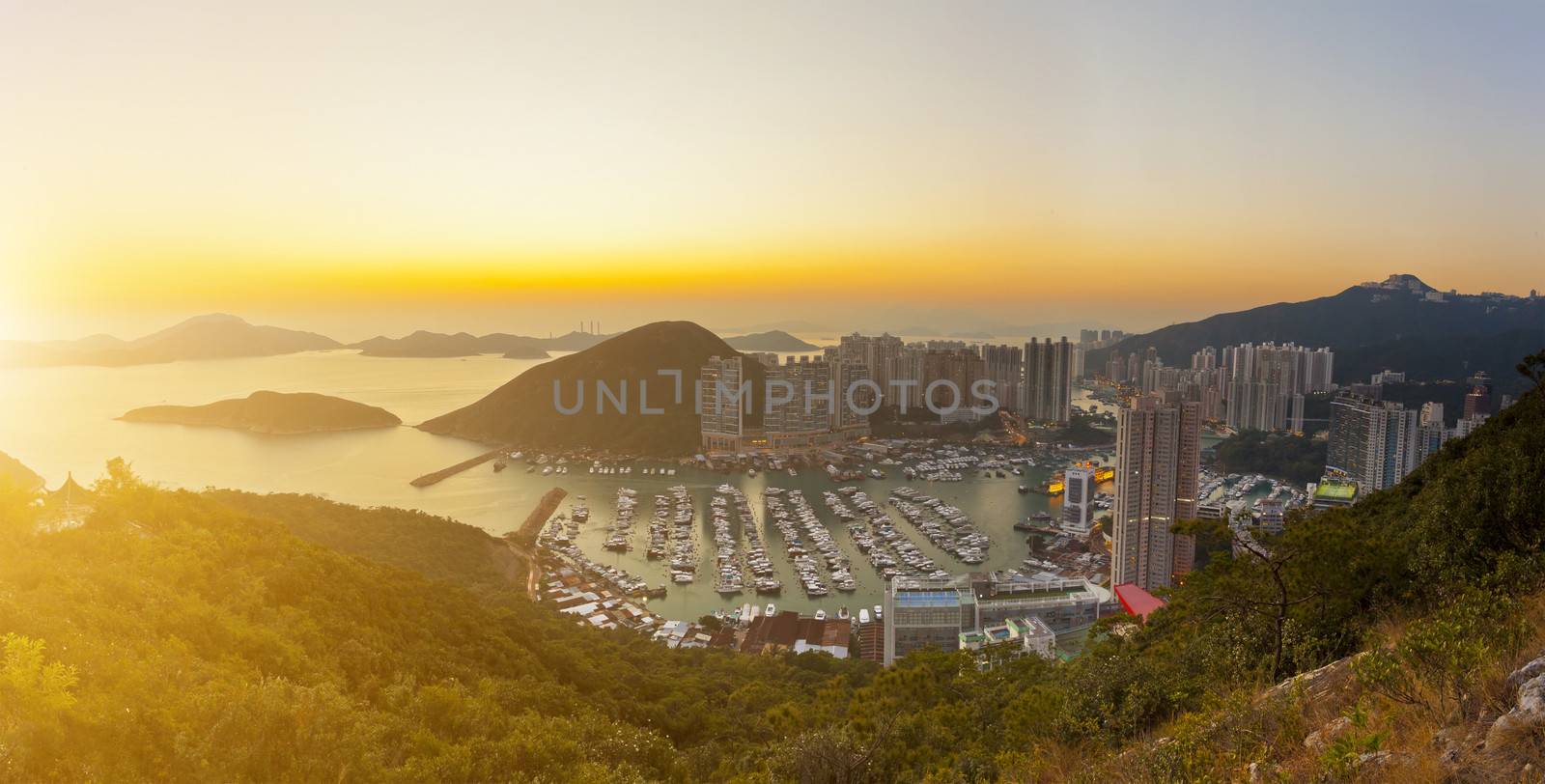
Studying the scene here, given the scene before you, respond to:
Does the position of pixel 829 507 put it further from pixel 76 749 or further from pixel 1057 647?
pixel 76 749

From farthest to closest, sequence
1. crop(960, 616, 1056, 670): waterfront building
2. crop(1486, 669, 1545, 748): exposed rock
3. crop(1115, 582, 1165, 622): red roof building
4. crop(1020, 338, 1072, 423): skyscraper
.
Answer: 1. crop(1020, 338, 1072, 423): skyscraper
2. crop(1115, 582, 1165, 622): red roof building
3. crop(960, 616, 1056, 670): waterfront building
4. crop(1486, 669, 1545, 748): exposed rock

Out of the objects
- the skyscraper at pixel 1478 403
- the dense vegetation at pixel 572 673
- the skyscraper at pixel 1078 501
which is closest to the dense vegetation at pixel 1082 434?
the skyscraper at pixel 1478 403

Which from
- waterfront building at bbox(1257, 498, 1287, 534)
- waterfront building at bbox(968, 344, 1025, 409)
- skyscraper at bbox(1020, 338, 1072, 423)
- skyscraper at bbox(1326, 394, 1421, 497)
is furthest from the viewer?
waterfront building at bbox(968, 344, 1025, 409)

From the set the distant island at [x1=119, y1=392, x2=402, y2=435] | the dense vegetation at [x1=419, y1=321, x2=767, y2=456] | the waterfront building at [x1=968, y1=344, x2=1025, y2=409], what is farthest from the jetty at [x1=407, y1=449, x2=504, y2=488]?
the waterfront building at [x1=968, y1=344, x2=1025, y2=409]

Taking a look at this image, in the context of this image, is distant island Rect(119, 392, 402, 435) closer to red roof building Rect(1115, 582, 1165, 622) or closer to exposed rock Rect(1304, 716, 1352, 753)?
red roof building Rect(1115, 582, 1165, 622)

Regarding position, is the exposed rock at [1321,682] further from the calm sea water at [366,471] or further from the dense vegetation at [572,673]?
the calm sea water at [366,471]

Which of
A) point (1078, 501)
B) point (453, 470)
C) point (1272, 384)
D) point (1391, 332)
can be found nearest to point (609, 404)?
point (453, 470)
